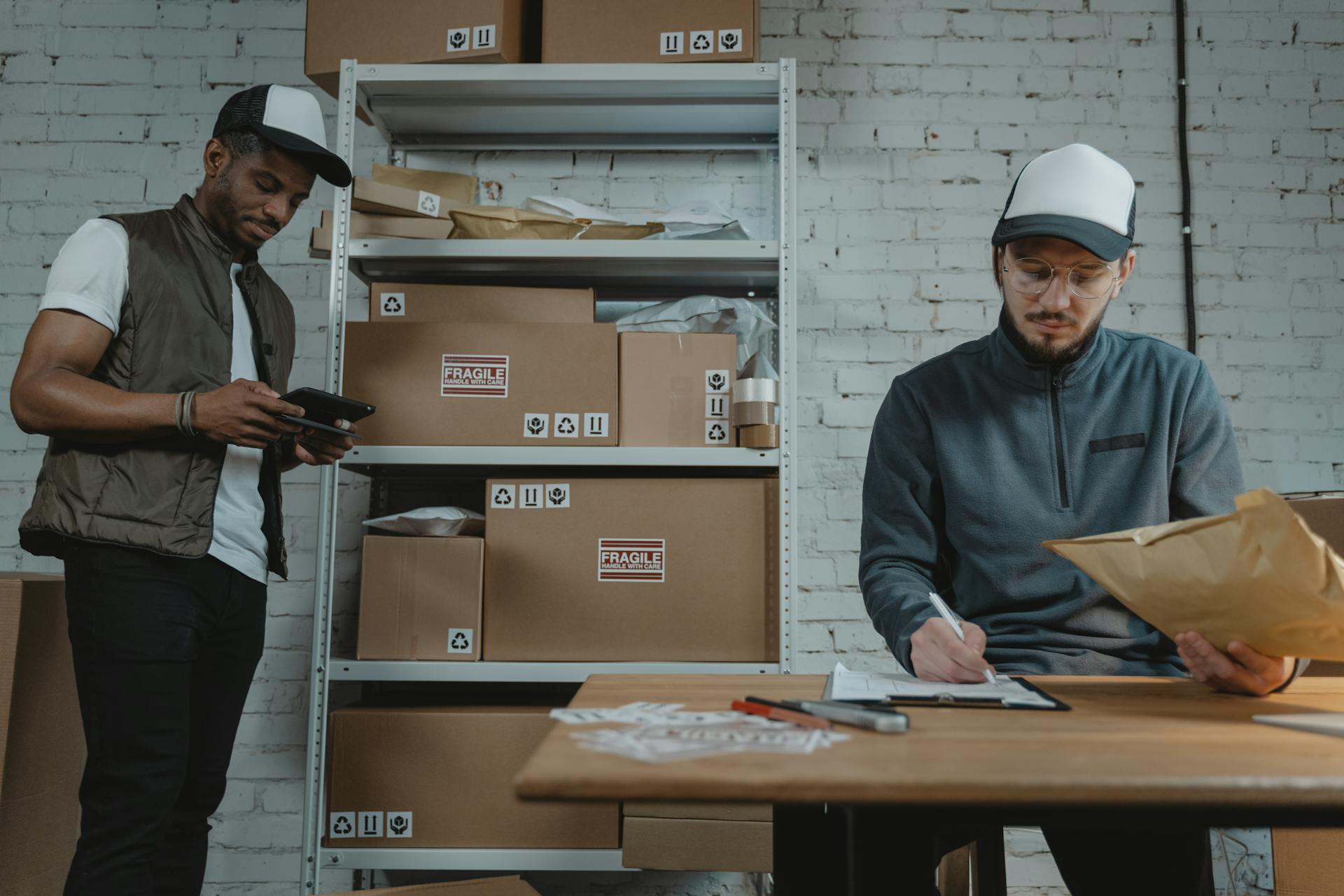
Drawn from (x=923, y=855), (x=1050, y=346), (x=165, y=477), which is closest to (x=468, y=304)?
(x=165, y=477)

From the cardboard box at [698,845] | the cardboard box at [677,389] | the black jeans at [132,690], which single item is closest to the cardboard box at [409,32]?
the cardboard box at [677,389]

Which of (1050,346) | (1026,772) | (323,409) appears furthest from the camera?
(323,409)

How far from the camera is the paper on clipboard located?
0.82 meters

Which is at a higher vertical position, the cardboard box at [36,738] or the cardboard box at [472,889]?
the cardboard box at [36,738]

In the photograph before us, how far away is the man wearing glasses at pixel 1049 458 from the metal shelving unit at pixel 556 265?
1.62 ft

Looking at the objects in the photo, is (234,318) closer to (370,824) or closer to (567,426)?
(567,426)

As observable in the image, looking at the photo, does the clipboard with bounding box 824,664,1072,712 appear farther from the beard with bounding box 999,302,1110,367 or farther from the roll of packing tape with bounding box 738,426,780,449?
the roll of packing tape with bounding box 738,426,780,449

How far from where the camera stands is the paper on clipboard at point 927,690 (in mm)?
825

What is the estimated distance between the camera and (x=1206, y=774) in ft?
1.84

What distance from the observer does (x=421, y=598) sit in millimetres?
1838

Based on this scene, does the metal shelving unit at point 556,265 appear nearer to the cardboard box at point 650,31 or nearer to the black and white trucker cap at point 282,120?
the cardboard box at point 650,31

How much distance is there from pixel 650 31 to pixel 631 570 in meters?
1.13

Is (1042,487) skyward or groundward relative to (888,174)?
groundward

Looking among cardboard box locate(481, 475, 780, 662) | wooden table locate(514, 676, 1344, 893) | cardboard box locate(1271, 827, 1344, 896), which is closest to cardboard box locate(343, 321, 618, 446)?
cardboard box locate(481, 475, 780, 662)
